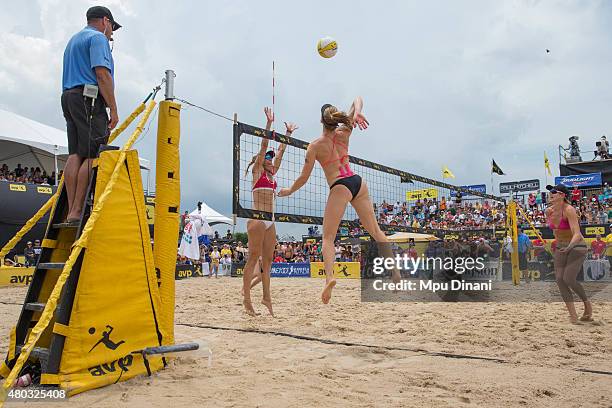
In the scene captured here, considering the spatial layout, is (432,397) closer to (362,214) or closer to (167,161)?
(362,214)

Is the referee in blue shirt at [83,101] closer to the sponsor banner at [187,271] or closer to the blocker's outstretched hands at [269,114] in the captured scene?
the blocker's outstretched hands at [269,114]

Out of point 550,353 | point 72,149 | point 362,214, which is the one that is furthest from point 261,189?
point 550,353

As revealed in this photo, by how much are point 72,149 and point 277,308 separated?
430 centimetres

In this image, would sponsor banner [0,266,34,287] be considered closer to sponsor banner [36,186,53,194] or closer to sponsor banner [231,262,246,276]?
sponsor banner [36,186,53,194]

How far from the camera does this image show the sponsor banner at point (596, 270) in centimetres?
1388

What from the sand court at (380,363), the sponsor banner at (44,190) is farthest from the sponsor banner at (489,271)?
the sponsor banner at (44,190)

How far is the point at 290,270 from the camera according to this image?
19531mm

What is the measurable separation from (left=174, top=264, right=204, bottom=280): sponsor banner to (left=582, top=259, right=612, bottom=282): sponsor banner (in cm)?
1308

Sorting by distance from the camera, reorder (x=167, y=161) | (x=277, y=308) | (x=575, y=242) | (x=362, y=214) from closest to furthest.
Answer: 1. (x=167, y=161)
2. (x=362, y=214)
3. (x=575, y=242)
4. (x=277, y=308)

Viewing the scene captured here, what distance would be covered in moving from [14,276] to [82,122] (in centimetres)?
1175

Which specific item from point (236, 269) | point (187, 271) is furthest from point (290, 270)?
point (187, 271)

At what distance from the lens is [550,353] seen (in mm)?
3859

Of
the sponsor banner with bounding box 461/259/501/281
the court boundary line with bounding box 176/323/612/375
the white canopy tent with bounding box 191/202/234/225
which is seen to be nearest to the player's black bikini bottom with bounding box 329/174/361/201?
the court boundary line with bounding box 176/323/612/375

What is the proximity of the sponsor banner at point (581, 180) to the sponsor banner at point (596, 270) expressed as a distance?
10.3 m
